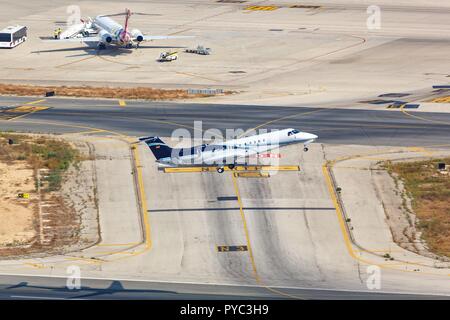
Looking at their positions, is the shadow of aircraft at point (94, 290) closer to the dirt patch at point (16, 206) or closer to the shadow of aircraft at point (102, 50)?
the dirt patch at point (16, 206)

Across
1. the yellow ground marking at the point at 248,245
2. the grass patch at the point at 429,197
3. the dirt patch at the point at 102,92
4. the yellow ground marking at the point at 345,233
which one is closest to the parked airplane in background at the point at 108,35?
the dirt patch at the point at 102,92

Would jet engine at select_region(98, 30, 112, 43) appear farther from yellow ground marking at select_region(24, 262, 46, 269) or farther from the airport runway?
yellow ground marking at select_region(24, 262, 46, 269)

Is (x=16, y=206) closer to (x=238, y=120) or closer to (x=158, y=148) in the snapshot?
(x=158, y=148)

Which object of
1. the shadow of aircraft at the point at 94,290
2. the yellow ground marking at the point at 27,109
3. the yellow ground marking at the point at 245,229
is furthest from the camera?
the yellow ground marking at the point at 27,109

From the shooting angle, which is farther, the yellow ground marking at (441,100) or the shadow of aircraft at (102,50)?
the shadow of aircraft at (102,50)

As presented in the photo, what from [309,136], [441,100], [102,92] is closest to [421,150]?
[309,136]
